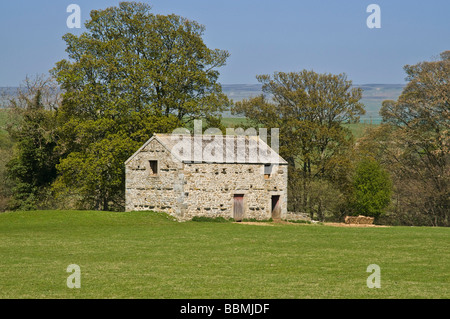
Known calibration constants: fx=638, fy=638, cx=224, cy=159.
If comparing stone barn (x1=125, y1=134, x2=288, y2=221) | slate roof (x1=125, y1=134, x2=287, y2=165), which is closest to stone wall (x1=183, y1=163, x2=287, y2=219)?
stone barn (x1=125, y1=134, x2=288, y2=221)

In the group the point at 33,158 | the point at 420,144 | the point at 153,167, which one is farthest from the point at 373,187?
the point at 33,158

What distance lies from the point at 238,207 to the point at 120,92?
14.3 m

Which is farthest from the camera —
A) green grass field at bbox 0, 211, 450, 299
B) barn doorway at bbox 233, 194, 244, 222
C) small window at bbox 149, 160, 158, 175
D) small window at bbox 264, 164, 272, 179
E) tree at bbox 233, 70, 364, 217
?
tree at bbox 233, 70, 364, 217

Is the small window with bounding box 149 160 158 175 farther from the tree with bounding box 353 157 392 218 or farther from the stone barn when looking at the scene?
the tree with bounding box 353 157 392 218

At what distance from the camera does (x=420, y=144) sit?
54469 millimetres

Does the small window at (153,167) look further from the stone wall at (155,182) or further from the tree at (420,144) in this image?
the tree at (420,144)

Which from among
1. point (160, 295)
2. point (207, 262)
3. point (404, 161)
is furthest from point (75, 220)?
point (404, 161)

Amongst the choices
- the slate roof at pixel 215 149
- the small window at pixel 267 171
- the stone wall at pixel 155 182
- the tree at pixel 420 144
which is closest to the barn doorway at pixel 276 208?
the small window at pixel 267 171

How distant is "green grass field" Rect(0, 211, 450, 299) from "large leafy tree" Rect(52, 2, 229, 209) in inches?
376

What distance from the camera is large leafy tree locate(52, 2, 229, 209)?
1902 inches

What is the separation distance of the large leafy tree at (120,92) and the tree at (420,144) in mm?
15701

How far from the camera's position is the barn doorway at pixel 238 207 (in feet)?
139

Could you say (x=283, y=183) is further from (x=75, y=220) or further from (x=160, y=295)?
(x=160, y=295)

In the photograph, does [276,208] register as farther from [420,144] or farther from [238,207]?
[420,144]
